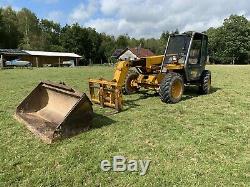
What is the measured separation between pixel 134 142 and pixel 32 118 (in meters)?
2.32

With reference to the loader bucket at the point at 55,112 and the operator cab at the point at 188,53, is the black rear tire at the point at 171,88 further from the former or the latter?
the loader bucket at the point at 55,112

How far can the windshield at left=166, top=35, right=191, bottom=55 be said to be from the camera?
9.13 metres

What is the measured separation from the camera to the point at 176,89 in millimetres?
8461

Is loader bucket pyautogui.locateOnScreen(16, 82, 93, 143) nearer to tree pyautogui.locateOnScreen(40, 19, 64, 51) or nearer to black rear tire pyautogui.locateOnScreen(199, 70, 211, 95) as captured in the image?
black rear tire pyautogui.locateOnScreen(199, 70, 211, 95)

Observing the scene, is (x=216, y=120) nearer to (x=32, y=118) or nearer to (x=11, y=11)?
(x=32, y=118)

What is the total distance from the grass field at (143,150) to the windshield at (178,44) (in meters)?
2.47

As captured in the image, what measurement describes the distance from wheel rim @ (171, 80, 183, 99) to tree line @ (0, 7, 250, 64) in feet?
167

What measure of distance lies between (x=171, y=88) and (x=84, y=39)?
58.6 metres

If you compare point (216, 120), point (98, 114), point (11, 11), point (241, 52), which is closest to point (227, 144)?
point (216, 120)

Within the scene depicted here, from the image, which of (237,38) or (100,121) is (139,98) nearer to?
(100,121)

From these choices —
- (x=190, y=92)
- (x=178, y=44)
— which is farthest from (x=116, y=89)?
(x=190, y=92)

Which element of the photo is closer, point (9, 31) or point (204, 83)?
point (204, 83)

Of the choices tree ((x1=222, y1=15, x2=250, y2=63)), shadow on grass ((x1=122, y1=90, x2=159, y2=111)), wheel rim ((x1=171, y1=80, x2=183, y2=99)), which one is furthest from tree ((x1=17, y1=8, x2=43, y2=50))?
wheel rim ((x1=171, y1=80, x2=183, y2=99))

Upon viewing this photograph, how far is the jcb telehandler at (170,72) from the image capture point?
301 inches
